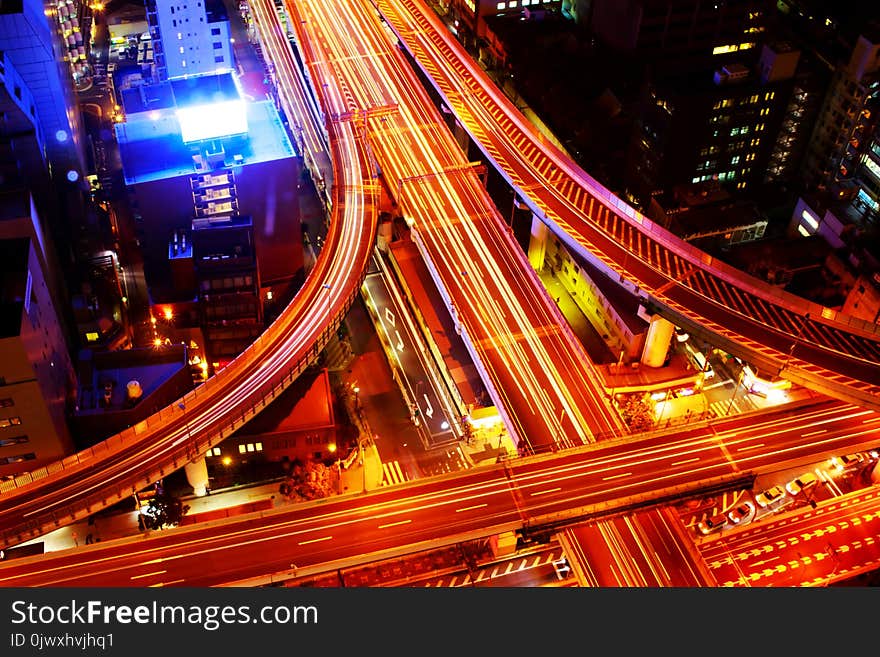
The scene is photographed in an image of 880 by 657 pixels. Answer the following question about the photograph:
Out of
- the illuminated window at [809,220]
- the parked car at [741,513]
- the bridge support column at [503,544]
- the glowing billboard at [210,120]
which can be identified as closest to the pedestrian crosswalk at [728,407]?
the parked car at [741,513]

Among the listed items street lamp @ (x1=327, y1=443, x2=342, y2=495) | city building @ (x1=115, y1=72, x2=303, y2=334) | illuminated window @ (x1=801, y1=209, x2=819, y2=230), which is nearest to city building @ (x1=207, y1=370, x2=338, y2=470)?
street lamp @ (x1=327, y1=443, x2=342, y2=495)

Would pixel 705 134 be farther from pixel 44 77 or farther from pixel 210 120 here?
pixel 44 77

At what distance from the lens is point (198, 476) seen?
52.3 meters

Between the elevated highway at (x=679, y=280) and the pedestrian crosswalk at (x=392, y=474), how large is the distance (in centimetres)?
1852

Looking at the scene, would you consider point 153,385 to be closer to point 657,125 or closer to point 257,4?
point 657,125

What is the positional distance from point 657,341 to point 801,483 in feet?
40.2

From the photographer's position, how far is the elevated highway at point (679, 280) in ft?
171

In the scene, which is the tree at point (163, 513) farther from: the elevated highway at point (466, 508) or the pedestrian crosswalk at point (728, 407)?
the pedestrian crosswalk at point (728, 407)

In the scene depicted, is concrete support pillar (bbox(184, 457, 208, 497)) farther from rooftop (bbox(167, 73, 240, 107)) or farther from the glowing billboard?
rooftop (bbox(167, 73, 240, 107))

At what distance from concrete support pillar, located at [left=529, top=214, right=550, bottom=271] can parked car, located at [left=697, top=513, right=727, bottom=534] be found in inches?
941

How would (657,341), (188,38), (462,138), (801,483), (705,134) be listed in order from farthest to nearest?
(462,138)
(705,134)
(188,38)
(657,341)
(801,483)

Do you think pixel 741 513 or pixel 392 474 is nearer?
pixel 741 513

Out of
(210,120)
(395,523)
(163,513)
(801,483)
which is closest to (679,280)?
(801,483)

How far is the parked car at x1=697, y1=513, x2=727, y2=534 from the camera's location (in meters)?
50.2
